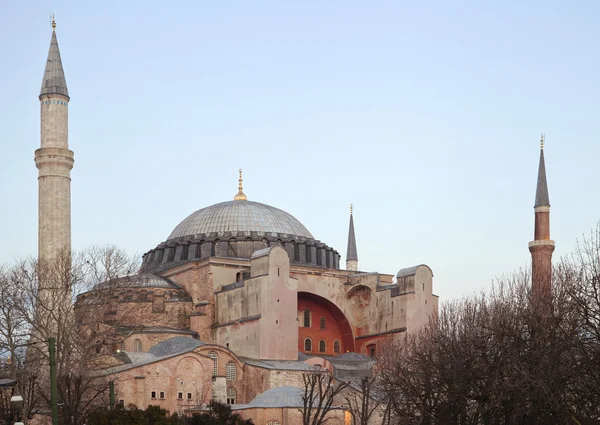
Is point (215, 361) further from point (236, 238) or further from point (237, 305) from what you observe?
point (236, 238)

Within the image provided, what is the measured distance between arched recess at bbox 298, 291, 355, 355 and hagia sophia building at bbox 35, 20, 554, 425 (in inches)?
2.2

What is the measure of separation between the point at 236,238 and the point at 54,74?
12125 mm

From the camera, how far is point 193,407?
35906mm

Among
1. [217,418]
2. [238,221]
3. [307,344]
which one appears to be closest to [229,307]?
[307,344]

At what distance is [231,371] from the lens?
38.9 metres

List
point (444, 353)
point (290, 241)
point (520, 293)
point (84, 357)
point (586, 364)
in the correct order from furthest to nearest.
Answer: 1. point (290, 241)
2. point (84, 357)
3. point (520, 293)
4. point (444, 353)
5. point (586, 364)

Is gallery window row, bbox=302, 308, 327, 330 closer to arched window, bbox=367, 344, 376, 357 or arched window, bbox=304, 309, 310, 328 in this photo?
arched window, bbox=304, 309, 310, 328

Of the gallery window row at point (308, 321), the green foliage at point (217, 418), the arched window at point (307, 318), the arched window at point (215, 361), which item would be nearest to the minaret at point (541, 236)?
the gallery window row at point (308, 321)

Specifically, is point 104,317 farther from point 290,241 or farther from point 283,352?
point 290,241

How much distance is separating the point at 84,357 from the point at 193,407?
504 centimetres

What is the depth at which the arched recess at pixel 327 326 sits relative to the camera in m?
46.5

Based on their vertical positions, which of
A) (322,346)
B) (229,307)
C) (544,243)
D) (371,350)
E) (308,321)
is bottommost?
(371,350)

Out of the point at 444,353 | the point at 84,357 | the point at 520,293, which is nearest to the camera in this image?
the point at 444,353

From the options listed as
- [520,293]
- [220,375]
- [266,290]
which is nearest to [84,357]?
[220,375]
